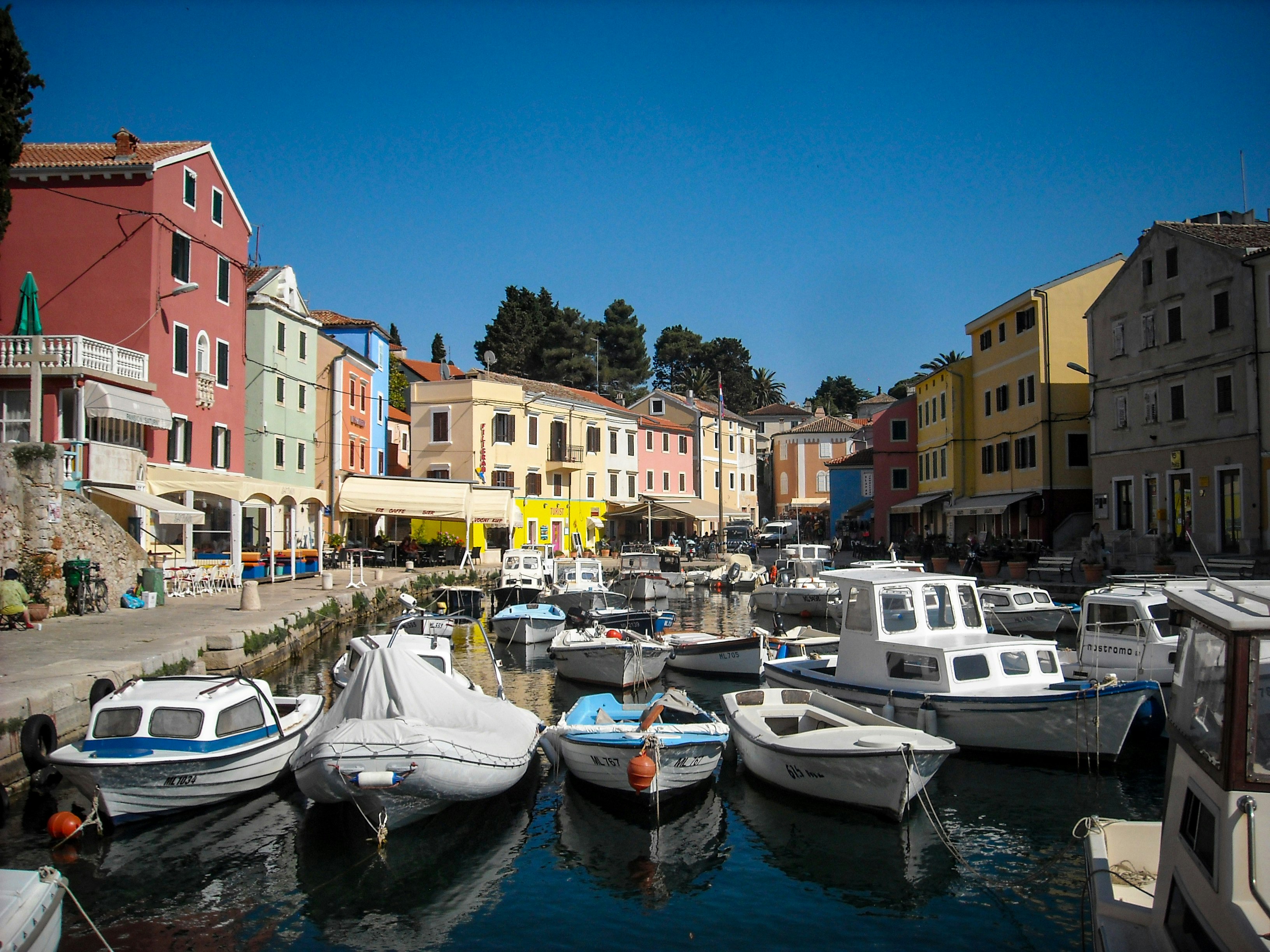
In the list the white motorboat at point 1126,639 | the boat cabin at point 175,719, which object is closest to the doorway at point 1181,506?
the white motorboat at point 1126,639

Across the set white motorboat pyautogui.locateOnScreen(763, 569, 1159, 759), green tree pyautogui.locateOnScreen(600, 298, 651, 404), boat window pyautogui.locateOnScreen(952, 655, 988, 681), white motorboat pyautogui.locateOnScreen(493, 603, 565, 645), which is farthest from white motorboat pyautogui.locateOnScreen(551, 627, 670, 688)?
green tree pyautogui.locateOnScreen(600, 298, 651, 404)

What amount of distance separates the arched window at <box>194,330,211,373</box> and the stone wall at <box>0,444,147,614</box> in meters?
10.4

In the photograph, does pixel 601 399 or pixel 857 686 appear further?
pixel 601 399

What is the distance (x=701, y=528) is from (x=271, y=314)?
4085 centimetres

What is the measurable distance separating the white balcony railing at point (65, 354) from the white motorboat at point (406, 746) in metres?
19.3

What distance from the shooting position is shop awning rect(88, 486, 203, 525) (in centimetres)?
2620

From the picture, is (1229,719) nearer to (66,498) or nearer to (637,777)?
(637,777)

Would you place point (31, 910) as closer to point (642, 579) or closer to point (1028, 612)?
point (1028, 612)

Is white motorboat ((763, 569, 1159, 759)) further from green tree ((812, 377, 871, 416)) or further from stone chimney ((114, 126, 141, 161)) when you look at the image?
green tree ((812, 377, 871, 416))

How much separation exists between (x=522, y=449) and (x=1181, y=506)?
35018 millimetres

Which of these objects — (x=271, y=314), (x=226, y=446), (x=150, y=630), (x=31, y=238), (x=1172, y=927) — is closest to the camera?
(x=1172, y=927)

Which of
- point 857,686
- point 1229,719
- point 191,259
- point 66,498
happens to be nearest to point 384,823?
point 857,686

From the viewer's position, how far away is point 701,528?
242 ft

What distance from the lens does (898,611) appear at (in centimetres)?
1555
